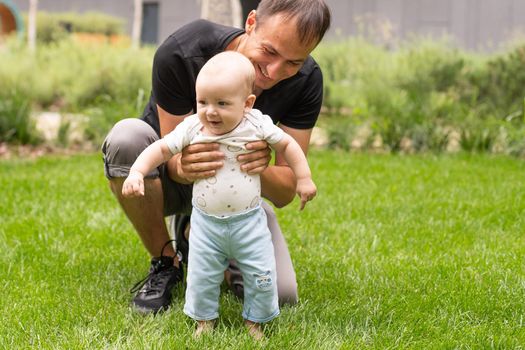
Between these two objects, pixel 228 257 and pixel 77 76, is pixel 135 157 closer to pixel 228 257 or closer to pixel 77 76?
pixel 228 257

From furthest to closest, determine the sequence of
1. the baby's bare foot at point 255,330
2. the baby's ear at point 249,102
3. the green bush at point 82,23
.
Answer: the green bush at point 82,23
the baby's bare foot at point 255,330
the baby's ear at point 249,102

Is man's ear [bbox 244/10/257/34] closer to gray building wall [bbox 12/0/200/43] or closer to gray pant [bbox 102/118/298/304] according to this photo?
gray pant [bbox 102/118/298/304]

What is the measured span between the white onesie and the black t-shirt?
15.2 inches

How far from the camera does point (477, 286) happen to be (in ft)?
10.0

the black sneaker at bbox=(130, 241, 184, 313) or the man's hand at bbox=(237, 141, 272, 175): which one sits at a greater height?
the man's hand at bbox=(237, 141, 272, 175)

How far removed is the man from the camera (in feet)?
8.00

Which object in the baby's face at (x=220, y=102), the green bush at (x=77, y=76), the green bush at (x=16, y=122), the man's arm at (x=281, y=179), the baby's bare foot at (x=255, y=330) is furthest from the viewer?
the green bush at (x=77, y=76)

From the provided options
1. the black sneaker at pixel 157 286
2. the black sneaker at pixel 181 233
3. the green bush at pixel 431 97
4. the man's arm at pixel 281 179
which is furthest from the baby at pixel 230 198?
the green bush at pixel 431 97

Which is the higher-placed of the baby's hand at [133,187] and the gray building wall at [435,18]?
the baby's hand at [133,187]

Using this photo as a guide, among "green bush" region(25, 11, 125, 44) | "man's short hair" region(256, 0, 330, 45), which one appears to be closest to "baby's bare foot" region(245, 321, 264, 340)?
"man's short hair" region(256, 0, 330, 45)

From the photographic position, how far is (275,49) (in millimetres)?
2443

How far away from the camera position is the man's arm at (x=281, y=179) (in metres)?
2.70

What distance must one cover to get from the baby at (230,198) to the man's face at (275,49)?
0.43 feet

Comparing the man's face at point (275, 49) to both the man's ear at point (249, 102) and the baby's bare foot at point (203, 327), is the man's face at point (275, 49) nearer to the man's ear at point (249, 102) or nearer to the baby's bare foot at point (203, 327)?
the man's ear at point (249, 102)
